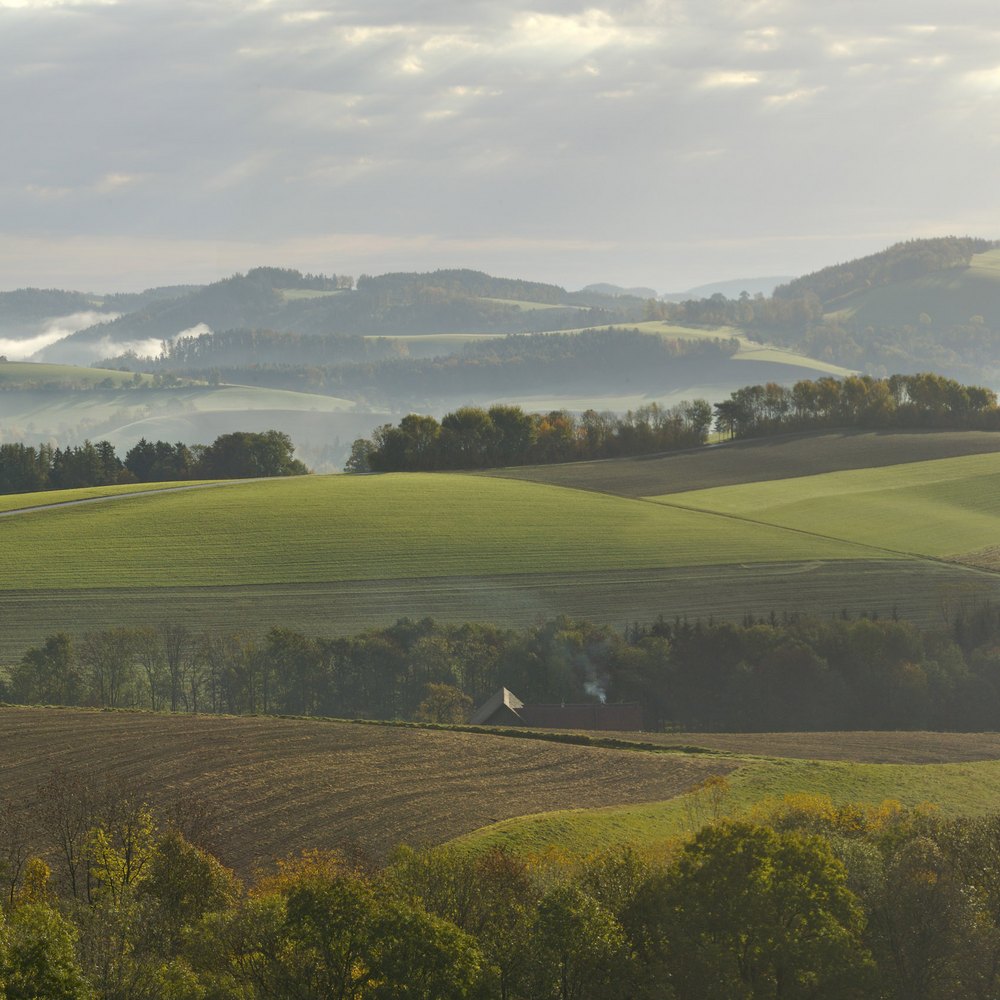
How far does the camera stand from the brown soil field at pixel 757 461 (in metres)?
110

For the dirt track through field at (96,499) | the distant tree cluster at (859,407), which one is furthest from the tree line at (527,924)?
the distant tree cluster at (859,407)

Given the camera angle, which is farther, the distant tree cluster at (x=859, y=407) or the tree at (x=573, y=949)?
the distant tree cluster at (x=859, y=407)

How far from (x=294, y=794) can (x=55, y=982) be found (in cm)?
2071

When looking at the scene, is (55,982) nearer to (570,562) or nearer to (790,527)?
(570,562)

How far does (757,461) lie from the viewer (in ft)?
389

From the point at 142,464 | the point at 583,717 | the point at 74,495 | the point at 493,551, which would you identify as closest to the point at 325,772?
the point at 583,717

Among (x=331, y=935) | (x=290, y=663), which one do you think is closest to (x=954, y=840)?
(x=331, y=935)

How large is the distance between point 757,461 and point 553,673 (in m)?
56.7

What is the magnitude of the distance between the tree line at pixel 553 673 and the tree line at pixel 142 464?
61.3 metres

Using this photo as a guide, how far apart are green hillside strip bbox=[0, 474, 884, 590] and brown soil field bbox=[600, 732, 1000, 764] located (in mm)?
26736

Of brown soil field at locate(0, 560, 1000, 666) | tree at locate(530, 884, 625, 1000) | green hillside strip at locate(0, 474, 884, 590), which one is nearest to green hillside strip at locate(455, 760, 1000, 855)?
tree at locate(530, 884, 625, 1000)

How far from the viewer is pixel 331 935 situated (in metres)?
22.7

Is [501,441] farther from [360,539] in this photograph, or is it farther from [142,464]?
[142,464]

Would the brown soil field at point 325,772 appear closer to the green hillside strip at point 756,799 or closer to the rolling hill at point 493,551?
the green hillside strip at point 756,799
